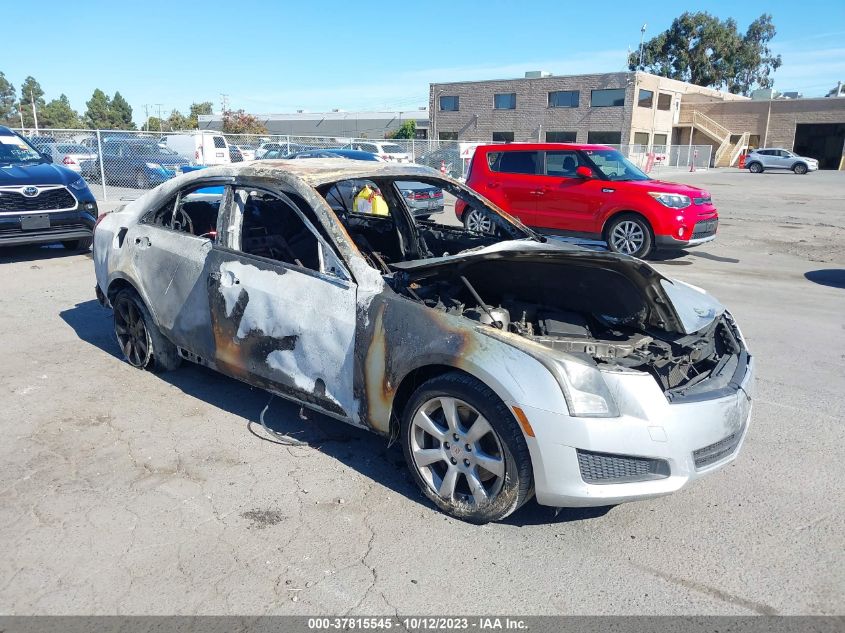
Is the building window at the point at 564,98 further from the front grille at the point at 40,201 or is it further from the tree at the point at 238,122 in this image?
the front grille at the point at 40,201

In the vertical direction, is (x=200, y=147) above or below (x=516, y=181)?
above

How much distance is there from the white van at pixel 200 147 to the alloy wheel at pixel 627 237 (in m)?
16.3

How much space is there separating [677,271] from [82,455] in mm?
8729

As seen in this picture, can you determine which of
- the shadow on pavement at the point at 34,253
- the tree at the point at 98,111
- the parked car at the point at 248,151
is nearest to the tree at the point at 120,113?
the tree at the point at 98,111

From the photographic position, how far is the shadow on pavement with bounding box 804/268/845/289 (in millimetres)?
9258

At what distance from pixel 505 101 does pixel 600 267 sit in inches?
2051

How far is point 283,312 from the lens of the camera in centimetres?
391

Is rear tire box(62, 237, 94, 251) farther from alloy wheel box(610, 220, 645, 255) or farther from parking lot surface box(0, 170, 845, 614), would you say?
alloy wheel box(610, 220, 645, 255)

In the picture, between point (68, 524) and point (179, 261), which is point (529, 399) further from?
point (179, 261)

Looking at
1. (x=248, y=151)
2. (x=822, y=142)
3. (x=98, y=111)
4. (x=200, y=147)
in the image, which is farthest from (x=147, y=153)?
(x=98, y=111)

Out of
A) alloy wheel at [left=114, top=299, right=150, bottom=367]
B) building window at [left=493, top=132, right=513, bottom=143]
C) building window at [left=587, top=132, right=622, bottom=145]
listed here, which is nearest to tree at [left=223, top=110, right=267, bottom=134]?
building window at [left=493, top=132, right=513, bottom=143]

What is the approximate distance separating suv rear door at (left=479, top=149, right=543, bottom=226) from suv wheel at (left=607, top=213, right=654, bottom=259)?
1405 millimetres

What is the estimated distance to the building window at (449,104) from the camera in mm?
54969

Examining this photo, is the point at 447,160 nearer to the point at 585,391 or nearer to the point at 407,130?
the point at 585,391
